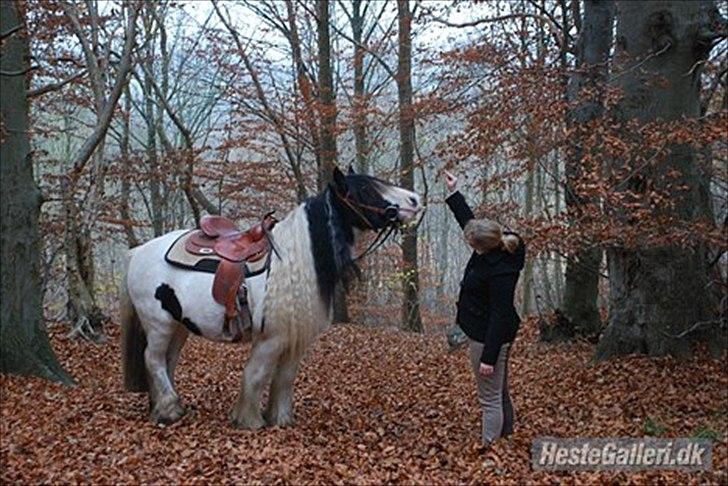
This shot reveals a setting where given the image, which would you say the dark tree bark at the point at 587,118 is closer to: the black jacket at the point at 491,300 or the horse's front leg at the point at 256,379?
the black jacket at the point at 491,300

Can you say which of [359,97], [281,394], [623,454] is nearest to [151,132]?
[359,97]

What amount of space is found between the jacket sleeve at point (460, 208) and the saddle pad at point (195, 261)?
1587 mm

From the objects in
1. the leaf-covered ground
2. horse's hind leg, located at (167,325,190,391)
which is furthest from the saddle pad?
the leaf-covered ground

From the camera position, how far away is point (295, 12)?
59.3 feet

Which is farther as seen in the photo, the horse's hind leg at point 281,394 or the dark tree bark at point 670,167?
the dark tree bark at point 670,167

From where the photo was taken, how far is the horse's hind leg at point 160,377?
5.92 m

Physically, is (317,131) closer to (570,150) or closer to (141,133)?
(570,150)

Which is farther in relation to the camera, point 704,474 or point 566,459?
point 566,459

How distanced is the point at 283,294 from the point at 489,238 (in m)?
1.69

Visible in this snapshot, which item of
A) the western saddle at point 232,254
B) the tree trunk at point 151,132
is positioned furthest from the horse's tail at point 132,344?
the tree trunk at point 151,132

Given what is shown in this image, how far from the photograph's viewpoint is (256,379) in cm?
565

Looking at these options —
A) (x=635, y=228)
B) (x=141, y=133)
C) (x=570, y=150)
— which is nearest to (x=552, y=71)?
(x=570, y=150)

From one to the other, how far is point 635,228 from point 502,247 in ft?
5.91

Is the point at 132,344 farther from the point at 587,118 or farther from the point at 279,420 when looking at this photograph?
the point at 587,118
